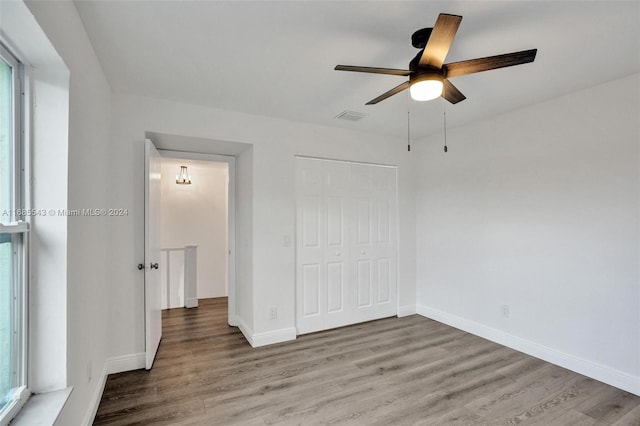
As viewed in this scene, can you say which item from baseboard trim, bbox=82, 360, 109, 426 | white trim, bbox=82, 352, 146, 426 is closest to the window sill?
baseboard trim, bbox=82, 360, 109, 426

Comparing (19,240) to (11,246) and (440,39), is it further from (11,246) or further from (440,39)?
(440,39)

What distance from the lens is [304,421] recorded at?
208cm

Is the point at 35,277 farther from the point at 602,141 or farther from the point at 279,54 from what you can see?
the point at 602,141

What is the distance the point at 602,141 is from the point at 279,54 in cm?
281

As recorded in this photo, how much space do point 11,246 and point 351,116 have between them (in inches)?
117

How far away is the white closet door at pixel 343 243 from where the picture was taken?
12.1 ft

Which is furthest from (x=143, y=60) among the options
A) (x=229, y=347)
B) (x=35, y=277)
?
(x=229, y=347)

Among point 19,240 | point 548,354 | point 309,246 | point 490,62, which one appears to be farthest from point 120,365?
point 548,354

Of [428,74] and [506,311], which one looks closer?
[428,74]

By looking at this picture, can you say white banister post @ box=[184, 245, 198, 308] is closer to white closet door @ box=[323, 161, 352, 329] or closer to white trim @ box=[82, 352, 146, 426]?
white trim @ box=[82, 352, 146, 426]

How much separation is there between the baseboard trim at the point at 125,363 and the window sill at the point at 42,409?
1.44 meters

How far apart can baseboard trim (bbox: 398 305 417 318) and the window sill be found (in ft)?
12.1

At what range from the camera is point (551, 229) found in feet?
9.70

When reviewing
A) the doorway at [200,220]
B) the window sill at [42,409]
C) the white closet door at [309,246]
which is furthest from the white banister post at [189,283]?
the window sill at [42,409]
